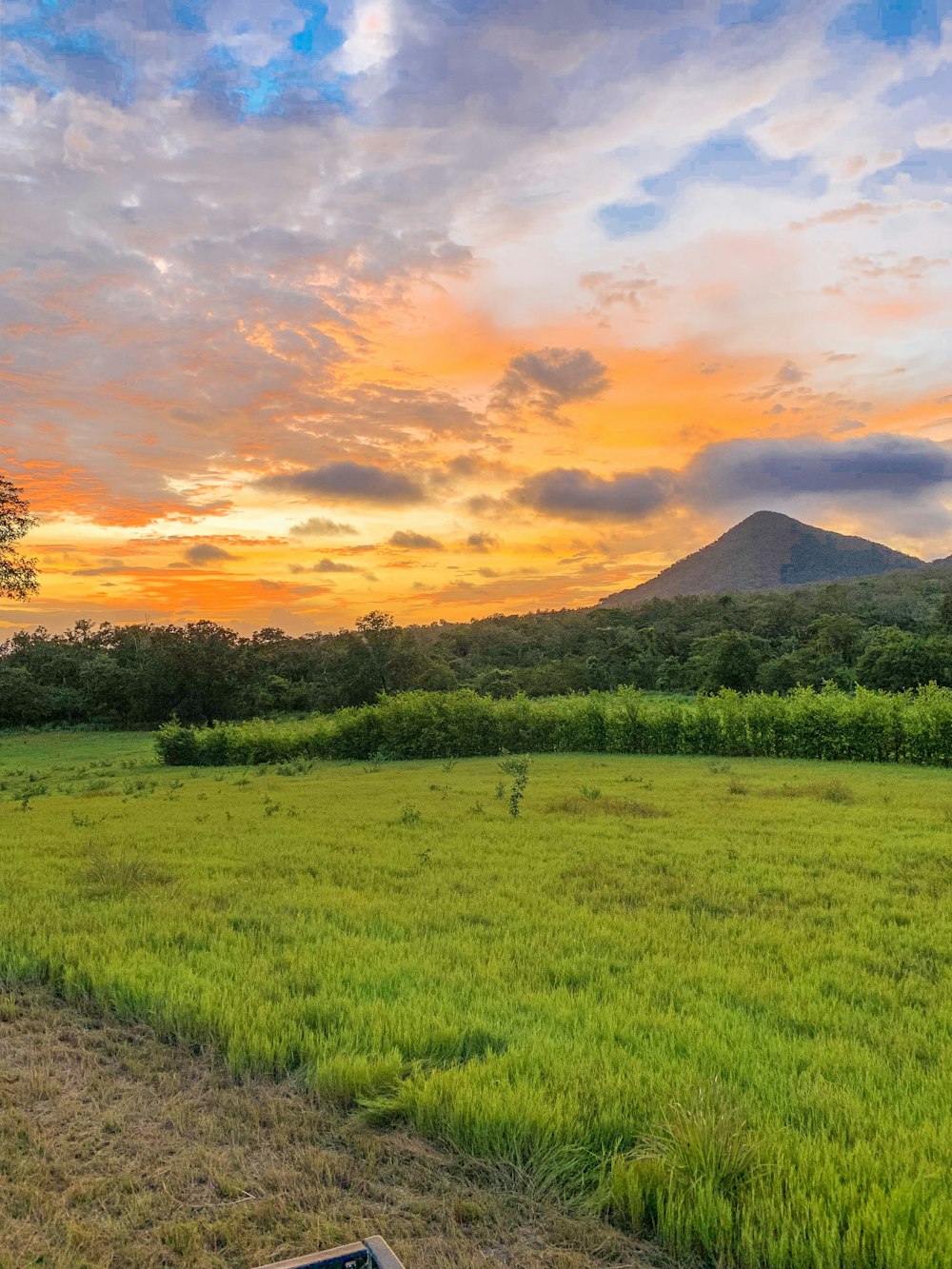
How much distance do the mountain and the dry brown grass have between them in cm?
11410

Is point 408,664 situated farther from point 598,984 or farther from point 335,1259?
point 335,1259

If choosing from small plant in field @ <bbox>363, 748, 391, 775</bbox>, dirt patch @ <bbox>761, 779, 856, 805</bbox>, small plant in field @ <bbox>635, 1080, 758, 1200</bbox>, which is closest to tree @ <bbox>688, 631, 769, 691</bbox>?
small plant in field @ <bbox>363, 748, 391, 775</bbox>

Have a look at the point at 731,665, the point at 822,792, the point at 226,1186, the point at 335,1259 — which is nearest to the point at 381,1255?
the point at 335,1259

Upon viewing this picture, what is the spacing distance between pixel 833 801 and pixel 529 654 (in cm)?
4690

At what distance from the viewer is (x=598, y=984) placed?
5.71 metres

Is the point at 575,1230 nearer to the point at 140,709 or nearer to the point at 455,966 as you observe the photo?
the point at 455,966

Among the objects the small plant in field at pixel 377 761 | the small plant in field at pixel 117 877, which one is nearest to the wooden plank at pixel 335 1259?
the small plant in field at pixel 117 877

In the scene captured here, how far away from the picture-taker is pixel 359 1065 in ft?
13.8

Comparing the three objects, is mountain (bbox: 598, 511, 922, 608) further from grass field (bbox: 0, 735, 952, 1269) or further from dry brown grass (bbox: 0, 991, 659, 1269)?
dry brown grass (bbox: 0, 991, 659, 1269)

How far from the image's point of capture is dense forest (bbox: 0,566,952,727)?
45.7 meters

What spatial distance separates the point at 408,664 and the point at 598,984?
147 ft

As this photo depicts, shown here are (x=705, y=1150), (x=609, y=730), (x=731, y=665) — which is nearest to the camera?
(x=705, y=1150)

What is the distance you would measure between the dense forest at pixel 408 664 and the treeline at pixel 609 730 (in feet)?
47.3

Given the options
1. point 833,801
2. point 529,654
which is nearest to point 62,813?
point 833,801
